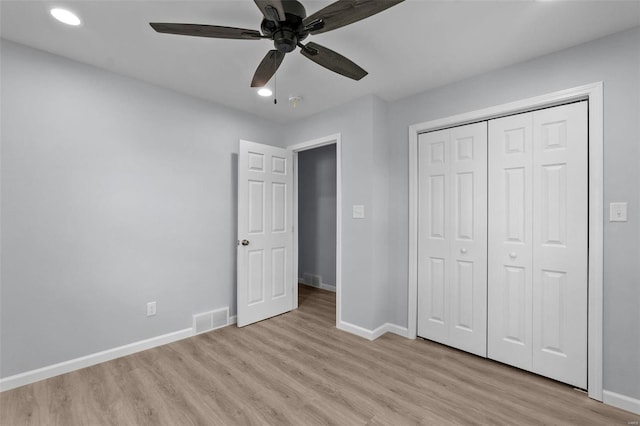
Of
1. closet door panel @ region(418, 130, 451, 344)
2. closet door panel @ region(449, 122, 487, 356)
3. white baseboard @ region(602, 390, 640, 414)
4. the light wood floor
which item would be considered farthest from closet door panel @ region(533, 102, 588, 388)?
closet door panel @ region(418, 130, 451, 344)

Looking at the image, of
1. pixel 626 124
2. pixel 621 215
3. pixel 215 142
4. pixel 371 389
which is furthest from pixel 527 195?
pixel 215 142

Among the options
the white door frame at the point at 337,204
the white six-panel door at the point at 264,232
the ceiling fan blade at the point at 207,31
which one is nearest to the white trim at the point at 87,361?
the white six-panel door at the point at 264,232

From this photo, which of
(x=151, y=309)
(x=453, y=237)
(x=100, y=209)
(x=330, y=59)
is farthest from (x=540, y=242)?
(x=100, y=209)

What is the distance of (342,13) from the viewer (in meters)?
1.39

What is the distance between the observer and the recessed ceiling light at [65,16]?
5.99ft

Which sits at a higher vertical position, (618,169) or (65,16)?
(65,16)

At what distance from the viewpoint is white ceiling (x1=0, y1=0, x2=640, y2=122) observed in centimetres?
179

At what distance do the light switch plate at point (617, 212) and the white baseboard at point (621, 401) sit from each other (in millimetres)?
1181

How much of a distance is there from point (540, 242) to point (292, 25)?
2.40 metres

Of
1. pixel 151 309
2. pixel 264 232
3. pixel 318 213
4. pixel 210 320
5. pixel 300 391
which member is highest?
pixel 318 213

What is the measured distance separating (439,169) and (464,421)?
80.7 inches

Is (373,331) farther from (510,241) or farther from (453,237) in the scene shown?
(510,241)

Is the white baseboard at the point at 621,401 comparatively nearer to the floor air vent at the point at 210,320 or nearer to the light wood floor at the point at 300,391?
the light wood floor at the point at 300,391

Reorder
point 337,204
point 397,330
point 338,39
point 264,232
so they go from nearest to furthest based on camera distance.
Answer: point 338,39, point 397,330, point 337,204, point 264,232
